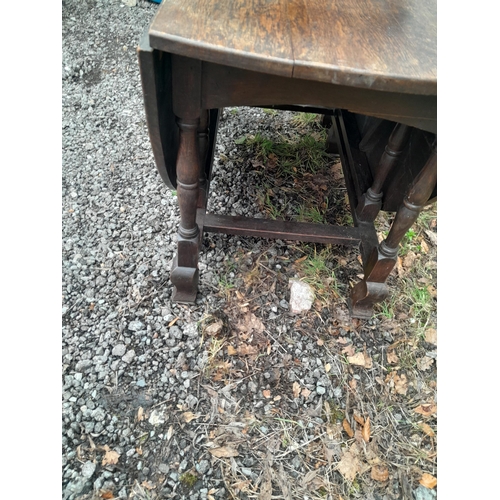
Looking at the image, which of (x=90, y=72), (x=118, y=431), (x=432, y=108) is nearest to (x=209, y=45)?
(x=432, y=108)

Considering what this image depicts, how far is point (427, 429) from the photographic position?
1374 mm

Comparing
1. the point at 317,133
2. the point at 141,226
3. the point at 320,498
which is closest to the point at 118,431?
the point at 320,498

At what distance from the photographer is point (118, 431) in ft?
4.09

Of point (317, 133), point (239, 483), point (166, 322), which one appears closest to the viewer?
point (239, 483)

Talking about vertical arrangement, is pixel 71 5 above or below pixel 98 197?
above

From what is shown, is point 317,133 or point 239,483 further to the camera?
point 317,133

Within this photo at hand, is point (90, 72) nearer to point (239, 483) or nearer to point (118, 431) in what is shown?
point (118, 431)

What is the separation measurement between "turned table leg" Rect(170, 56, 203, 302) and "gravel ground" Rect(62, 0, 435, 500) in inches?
5.3

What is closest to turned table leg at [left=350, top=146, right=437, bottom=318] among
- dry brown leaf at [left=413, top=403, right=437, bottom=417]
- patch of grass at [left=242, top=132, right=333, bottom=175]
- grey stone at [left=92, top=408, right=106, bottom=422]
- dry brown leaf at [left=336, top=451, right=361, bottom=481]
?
dry brown leaf at [left=413, top=403, right=437, bottom=417]

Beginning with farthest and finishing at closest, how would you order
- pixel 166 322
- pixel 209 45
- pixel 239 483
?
pixel 166 322
pixel 239 483
pixel 209 45

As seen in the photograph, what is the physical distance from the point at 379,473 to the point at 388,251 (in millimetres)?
717

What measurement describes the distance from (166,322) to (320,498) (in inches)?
30.3

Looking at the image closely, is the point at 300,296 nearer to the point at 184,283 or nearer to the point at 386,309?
the point at 386,309

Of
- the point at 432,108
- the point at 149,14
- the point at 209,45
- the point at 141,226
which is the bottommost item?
the point at 141,226
